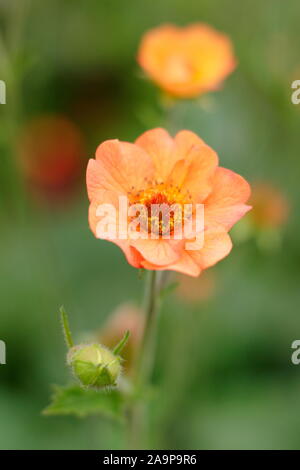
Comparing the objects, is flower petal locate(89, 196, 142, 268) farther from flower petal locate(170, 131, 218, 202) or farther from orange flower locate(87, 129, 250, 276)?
flower petal locate(170, 131, 218, 202)

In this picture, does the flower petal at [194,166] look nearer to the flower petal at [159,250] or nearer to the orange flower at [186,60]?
the flower petal at [159,250]

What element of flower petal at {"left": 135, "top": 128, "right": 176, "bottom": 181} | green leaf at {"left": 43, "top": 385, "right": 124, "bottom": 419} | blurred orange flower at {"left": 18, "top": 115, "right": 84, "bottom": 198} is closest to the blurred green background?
blurred orange flower at {"left": 18, "top": 115, "right": 84, "bottom": 198}

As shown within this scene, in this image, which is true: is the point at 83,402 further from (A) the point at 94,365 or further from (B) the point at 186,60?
(B) the point at 186,60

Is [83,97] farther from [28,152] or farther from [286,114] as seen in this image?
[286,114]

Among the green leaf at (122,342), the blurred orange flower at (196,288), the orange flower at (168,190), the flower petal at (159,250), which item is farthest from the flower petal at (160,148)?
the blurred orange flower at (196,288)

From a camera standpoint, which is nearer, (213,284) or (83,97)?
(213,284)

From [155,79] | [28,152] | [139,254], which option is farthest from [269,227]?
[28,152]

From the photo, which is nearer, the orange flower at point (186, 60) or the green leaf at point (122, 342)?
the green leaf at point (122, 342)
